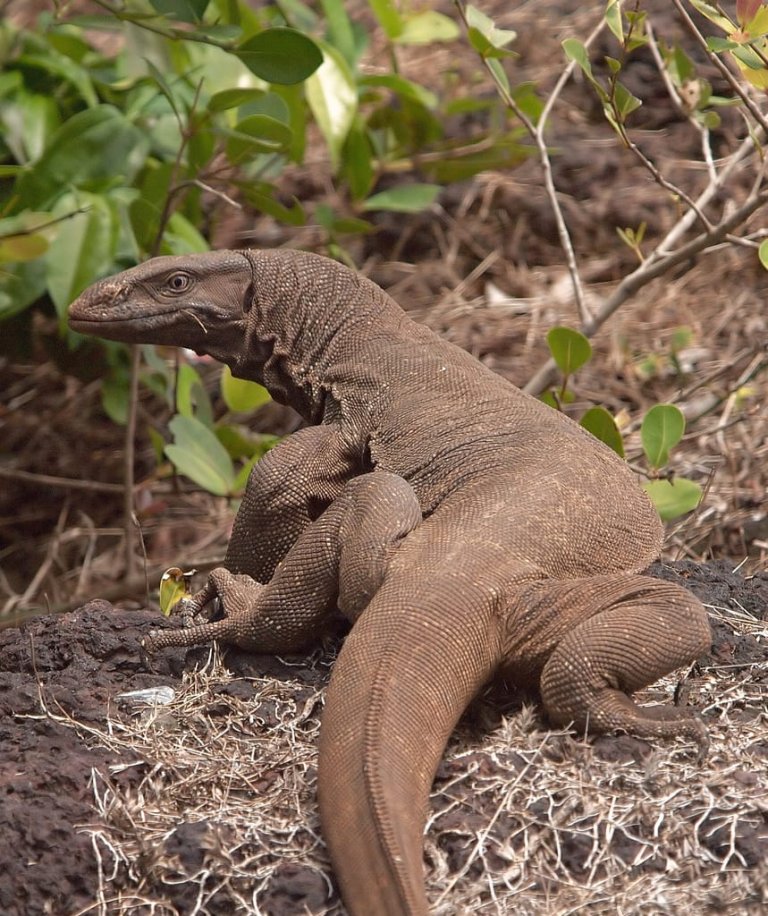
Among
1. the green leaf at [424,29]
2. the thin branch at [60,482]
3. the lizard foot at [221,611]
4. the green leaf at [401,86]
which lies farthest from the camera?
the green leaf at [424,29]

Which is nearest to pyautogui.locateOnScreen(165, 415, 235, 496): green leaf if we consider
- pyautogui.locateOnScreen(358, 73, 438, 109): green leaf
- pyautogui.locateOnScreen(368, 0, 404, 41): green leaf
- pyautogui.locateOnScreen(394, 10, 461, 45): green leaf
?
pyautogui.locateOnScreen(358, 73, 438, 109): green leaf

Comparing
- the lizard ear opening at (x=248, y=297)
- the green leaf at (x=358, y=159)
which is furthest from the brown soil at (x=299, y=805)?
the green leaf at (x=358, y=159)

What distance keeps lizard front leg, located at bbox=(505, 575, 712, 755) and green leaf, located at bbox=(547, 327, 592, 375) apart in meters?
1.97

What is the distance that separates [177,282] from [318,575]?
1.34m

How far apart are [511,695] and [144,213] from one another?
3.58m

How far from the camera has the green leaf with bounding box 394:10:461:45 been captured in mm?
7598

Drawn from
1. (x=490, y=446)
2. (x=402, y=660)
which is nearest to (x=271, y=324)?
(x=490, y=446)

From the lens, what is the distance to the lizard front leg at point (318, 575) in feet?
12.0

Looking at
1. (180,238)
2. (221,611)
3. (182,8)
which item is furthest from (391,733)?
(180,238)

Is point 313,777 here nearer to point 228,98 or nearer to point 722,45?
point 722,45

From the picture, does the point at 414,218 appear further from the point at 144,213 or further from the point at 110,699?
the point at 110,699

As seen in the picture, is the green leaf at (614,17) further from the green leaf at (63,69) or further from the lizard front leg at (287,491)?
the green leaf at (63,69)

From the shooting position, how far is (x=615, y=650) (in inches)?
127

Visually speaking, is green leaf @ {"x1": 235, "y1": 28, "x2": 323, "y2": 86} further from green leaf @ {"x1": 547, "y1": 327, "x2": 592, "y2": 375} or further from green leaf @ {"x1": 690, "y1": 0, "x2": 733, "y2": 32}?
green leaf @ {"x1": 690, "y1": 0, "x2": 733, "y2": 32}
